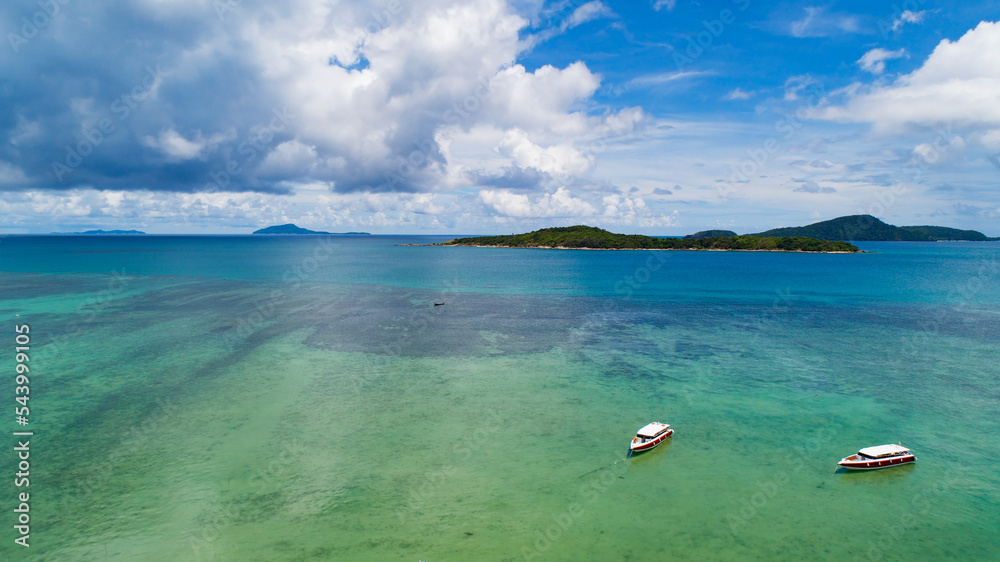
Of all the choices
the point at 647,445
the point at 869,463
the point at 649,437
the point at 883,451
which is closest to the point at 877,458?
the point at 869,463

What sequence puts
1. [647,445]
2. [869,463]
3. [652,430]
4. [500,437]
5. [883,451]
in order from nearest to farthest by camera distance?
[869,463] → [883,451] → [647,445] → [652,430] → [500,437]

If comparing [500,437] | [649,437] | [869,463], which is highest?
[649,437]

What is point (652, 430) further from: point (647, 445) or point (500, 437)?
point (500, 437)

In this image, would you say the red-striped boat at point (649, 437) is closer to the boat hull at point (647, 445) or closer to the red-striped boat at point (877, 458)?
the boat hull at point (647, 445)

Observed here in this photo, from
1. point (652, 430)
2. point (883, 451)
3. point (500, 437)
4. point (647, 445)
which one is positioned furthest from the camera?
point (500, 437)

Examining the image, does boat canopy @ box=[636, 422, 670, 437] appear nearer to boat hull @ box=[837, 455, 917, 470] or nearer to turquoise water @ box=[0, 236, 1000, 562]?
turquoise water @ box=[0, 236, 1000, 562]

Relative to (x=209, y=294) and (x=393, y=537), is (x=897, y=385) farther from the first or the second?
(x=209, y=294)
